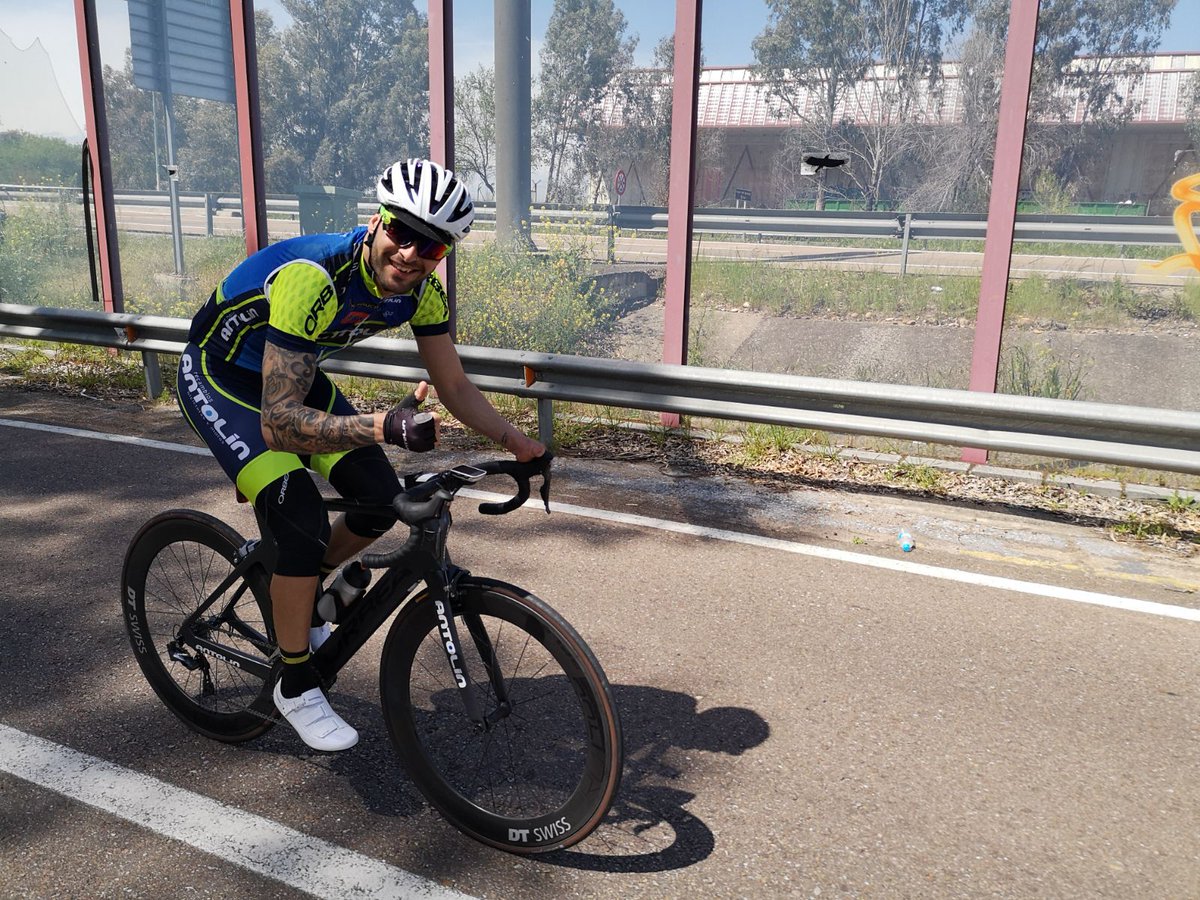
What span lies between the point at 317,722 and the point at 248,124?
28.2 ft

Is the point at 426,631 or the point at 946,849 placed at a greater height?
the point at 426,631

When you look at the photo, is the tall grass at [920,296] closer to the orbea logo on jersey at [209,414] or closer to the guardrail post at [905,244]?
the guardrail post at [905,244]

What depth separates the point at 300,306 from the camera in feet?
9.81

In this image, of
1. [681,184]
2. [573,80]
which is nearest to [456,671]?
[681,184]

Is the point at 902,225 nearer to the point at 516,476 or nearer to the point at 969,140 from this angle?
the point at 969,140

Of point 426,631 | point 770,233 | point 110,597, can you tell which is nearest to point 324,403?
point 426,631

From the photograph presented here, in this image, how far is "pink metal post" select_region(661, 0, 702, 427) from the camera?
8.23 m

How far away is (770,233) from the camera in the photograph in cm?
871

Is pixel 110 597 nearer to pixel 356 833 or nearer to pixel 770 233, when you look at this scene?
pixel 356 833

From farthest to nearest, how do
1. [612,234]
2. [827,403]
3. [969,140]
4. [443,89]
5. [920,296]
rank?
[443,89] < [612,234] < [920,296] < [969,140] < [827,403]

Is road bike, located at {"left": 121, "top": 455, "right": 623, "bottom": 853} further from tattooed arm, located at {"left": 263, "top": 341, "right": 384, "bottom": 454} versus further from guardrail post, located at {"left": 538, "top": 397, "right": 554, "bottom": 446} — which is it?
guardrail post, located at {"left": 538, "top": 397, "right": 554, "bottom": 446}

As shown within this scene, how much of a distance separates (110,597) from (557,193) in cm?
587

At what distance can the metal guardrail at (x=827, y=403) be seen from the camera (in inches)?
241

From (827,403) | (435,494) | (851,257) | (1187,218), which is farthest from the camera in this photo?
(851,257)
